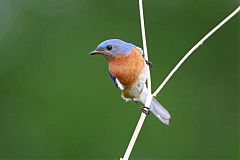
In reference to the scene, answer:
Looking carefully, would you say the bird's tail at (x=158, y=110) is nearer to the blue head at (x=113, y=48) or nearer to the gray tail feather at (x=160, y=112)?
the gray tail feather at (x=160, y=112)

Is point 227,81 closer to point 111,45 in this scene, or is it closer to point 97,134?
point 97,134

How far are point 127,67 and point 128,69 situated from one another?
0.01 metres

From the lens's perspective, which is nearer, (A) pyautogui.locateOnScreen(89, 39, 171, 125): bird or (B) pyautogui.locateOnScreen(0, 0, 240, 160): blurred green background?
(A) pyautogui.locateOnScreen(89, 39, 171, 125): bird

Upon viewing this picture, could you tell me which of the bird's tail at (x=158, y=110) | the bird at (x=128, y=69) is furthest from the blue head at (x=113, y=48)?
the bird's tail at (x=158, y=110)

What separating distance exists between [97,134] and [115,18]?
1482 millimetres

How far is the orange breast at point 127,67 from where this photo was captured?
4.07 metres

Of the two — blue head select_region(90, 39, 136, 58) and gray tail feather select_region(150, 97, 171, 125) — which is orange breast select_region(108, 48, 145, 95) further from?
gray tail feather select_region(150, 97, 171, 125)

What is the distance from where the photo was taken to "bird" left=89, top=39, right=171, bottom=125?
405 cm

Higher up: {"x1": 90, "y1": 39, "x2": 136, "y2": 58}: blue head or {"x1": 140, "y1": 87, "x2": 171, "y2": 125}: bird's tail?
{"x1": 90, "y1": 39, "x2": 136, "y2": 58}: blue head

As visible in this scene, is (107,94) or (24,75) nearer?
(107,94)

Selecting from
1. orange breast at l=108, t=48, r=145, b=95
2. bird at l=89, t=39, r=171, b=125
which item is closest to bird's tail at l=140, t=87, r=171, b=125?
bird at l=89, t=39, r=171, b=125

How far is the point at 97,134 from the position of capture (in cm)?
810

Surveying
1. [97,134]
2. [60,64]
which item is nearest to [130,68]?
[97,134]

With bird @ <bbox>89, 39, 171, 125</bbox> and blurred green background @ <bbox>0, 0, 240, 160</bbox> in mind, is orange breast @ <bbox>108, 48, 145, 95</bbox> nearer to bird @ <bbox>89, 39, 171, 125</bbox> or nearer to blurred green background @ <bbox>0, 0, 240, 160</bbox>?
bird @ <bbox>89, 39, 171, 125</bbox>
